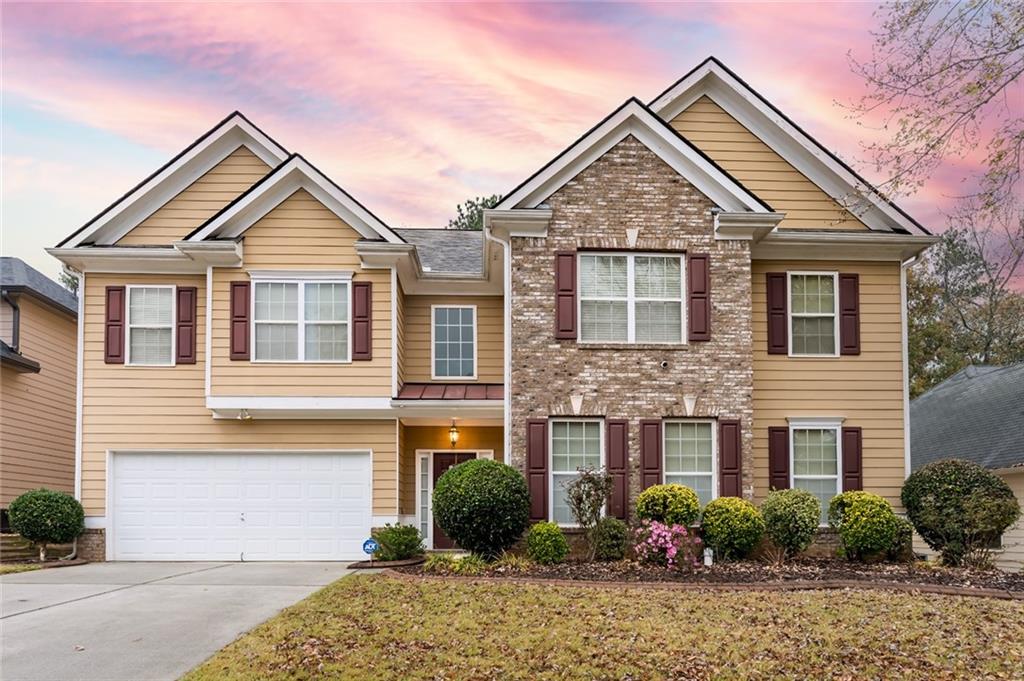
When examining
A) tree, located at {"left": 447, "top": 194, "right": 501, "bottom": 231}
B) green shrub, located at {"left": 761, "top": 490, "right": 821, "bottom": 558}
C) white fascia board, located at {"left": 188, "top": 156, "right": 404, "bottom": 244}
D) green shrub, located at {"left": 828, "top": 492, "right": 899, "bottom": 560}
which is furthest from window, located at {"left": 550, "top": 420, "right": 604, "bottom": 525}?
tree, located at {"left": 447, "top": 194, "right": 501, "bottom": 231}

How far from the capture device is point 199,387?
19.4 meters

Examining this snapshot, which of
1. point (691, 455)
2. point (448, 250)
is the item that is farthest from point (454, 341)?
point (691, 455)

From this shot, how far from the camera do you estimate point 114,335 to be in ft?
63.7

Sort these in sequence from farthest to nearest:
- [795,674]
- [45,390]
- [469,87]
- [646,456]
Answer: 1. [45,390]
2. [469,87]
3. [646,456]
4. [795,674]

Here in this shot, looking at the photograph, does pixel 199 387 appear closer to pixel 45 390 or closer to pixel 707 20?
pixel 45 390

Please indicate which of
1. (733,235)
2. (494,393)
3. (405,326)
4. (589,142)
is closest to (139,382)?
(405,326)

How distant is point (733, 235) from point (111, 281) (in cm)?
1160

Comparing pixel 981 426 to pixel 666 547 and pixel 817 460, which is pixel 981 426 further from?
pixel 666 547

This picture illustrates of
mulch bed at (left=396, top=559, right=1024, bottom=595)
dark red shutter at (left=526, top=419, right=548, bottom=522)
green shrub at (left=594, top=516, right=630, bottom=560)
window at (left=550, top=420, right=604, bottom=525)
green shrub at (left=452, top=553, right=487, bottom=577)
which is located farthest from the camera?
window at (left=550, top=420, right=604, bottom=525)

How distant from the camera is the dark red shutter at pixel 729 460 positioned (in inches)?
666

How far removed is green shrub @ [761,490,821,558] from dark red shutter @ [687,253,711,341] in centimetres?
301

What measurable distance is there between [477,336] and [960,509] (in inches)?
379

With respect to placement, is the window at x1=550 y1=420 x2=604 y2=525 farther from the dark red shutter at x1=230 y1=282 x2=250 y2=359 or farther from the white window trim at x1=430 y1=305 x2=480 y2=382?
the dark red shutter at x1=230 y1=282 x2=250 y2=359

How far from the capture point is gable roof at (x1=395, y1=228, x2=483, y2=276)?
21312 mm
